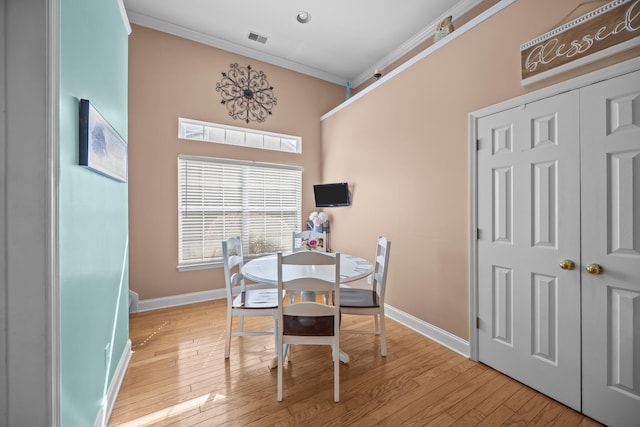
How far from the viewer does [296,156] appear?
14.3 ft

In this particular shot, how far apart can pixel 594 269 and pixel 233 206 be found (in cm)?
378

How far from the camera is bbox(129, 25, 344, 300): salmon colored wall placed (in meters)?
3.23

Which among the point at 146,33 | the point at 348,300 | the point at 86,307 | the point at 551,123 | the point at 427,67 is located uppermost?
the point at 146,33

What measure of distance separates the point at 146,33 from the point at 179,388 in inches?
157

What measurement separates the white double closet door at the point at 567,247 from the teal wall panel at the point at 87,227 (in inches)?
105

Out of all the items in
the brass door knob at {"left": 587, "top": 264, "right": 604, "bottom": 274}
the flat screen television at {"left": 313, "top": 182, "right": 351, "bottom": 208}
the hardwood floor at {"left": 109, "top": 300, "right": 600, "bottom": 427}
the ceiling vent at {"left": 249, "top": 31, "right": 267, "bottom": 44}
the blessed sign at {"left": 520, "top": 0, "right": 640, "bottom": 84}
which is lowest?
the hardwood floor at {"left": 109, "top": 300, "right": 600, "bottom": 427}

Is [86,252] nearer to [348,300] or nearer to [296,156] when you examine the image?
[348,300]

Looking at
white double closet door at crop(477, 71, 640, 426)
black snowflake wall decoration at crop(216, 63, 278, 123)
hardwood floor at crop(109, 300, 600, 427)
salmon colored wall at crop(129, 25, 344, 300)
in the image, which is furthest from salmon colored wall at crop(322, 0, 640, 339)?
Answer: salmon colored wall at crop(129, 25, 344, 300)

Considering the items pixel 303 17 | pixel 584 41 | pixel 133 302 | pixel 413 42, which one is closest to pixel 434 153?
pixel 584 41

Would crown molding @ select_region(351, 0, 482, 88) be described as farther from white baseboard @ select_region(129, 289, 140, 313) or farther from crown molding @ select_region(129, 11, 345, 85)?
white baseboard @ select_region(129, 289, 140, 313)

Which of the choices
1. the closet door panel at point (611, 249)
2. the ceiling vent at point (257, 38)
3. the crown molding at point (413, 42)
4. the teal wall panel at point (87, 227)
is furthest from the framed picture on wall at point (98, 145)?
the crown molding at point (413, 42)

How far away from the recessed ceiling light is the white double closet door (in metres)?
2.42

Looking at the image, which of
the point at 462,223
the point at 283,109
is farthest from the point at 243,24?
the point at 462,223

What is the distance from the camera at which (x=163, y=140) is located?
3.38 m
